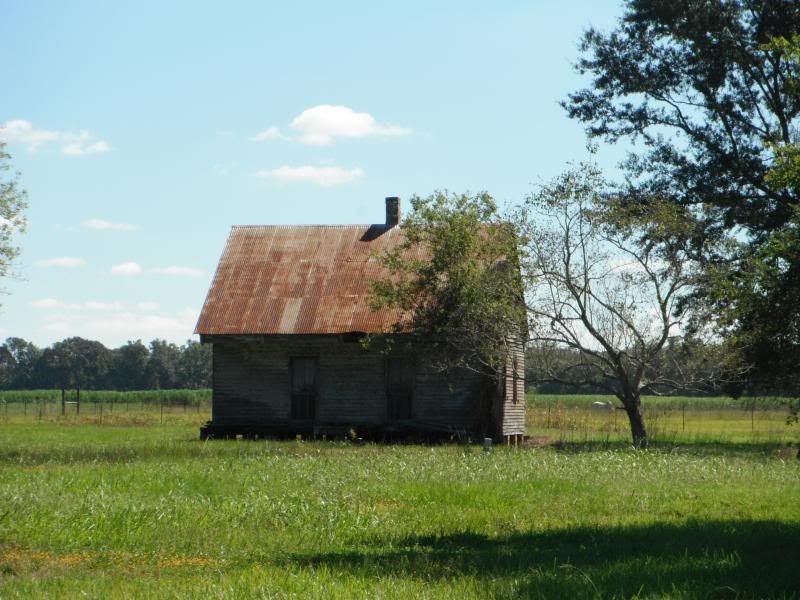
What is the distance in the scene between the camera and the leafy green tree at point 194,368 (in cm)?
14132

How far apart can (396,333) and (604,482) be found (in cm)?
1703

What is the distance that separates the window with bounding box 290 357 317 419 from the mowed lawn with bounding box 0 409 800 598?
13.6 meters

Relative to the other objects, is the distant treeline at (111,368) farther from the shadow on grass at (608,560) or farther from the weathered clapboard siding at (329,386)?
the shadow on grass at (608,560)

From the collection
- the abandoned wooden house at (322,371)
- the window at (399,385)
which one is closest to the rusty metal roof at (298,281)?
the abandoned wooden house at (322,371)

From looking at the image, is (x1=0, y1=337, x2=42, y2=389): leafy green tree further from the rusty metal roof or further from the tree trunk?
the tree trunk

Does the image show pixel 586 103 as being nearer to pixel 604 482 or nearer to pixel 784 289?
pixel 604 482

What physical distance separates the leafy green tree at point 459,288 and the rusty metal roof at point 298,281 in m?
1.75

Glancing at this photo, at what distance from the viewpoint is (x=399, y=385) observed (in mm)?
37219

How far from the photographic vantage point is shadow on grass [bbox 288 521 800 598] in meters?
9.28

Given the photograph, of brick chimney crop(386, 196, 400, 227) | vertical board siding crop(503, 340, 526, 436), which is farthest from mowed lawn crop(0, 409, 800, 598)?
brick chimney crop(386, 196, 400, 227)

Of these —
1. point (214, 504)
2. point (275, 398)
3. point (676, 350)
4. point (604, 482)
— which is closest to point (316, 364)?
point (275, 398)

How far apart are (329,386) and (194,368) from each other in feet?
363

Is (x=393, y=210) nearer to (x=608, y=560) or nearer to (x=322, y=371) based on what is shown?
(x=322, y=371)

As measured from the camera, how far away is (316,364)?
3784cm
